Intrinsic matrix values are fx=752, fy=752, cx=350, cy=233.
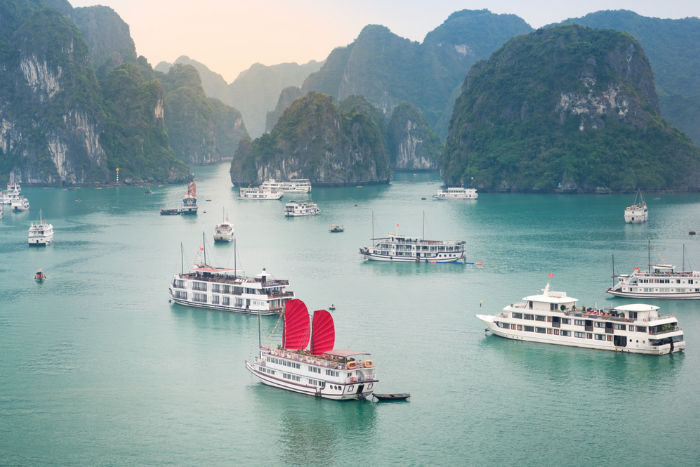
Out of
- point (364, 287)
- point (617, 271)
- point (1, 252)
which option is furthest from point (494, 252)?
point (1, 252)

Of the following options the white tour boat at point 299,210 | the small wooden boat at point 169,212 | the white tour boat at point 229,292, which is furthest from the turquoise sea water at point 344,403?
the white tour boat at point 299,210

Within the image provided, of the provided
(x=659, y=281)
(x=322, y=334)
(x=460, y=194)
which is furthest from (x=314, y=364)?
(x=460, y=194)

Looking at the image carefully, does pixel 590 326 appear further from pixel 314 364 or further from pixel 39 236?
pixel 39 236

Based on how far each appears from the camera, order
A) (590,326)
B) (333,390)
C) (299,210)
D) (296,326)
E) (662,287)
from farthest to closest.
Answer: (299,210) → (662,287) → (590,326) → (296,326) → (333,390)

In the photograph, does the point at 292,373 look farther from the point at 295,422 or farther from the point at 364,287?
the point at 364,287

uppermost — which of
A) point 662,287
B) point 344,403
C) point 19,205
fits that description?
point 19,205

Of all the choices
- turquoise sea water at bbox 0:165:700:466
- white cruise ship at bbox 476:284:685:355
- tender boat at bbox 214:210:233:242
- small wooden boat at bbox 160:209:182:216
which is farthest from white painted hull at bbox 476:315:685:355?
small wooden boat at bbox 160:209:182:216

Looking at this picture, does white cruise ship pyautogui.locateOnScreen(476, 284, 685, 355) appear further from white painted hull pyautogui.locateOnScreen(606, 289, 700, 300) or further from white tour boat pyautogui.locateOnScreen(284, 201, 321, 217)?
white tour boat pyautogui.locateOnScreen(284, 201, 321, 217)
